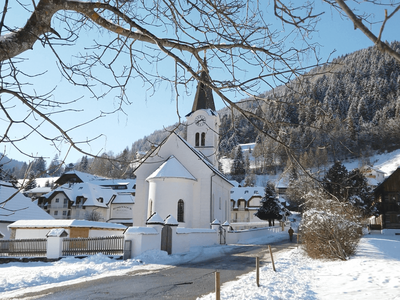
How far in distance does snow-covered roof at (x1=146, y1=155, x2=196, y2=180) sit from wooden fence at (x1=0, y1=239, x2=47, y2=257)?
1245 cm

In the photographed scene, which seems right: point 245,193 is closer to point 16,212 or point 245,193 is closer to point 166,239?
point 16,212

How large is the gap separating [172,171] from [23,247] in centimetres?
1403

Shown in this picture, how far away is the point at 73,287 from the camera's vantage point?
1086 centimetres

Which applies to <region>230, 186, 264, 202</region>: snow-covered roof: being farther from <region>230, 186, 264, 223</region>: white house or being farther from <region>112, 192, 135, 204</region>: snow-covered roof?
<region>112, 192, 135, 204</region>: snow-covered roof

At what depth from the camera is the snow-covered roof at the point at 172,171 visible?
30.4 meters

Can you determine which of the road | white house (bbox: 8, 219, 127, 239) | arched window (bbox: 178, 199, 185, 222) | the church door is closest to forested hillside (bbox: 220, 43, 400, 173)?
the road

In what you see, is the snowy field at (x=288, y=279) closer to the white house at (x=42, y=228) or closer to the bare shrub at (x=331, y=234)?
the bare shrub at (x=331, y=234)

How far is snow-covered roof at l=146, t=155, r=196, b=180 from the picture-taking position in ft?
99.8

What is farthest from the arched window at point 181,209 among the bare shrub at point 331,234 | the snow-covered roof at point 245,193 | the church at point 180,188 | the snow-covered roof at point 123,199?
the snow-covered roof at point 245,193

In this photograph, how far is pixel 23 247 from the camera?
19.8 m

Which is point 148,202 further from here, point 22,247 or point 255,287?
point 255,287

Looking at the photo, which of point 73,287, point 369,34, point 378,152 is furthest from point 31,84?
point 378,152

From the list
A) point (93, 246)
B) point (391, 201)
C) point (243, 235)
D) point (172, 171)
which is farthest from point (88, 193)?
point (391, 201)

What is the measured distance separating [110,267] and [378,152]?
104m
